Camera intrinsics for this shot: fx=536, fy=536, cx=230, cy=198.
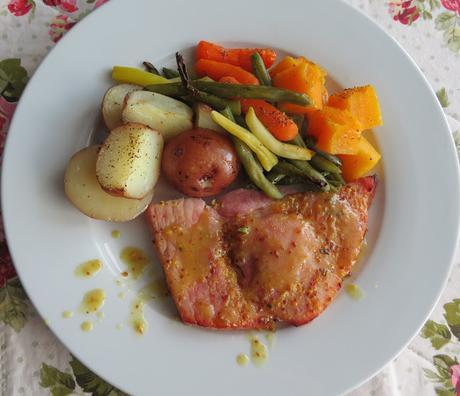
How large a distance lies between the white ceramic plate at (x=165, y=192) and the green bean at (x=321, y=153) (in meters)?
0.31

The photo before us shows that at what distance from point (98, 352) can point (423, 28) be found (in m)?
2.60

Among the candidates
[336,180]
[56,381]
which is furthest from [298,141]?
[56,381]

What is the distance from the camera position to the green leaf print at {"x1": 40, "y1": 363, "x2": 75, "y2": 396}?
2447 millimetres

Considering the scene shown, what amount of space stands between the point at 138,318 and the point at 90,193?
615 millimetres

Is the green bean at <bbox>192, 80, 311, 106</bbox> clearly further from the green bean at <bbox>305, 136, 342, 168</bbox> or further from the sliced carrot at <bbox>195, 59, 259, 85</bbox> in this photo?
the green bean at <bbox>305, 136, 342, 168</bbox>

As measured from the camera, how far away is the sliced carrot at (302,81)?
104 inches

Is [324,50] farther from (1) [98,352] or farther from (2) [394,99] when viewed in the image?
(1) [98,352]

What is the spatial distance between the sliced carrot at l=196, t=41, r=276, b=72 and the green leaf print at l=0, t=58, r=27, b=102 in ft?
2.99

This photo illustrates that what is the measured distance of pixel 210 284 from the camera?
98.7 inches

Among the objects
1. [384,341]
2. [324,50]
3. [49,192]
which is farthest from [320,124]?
[49,192]

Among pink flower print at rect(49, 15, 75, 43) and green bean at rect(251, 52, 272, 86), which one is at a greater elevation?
green bean at rect(251, 52, 272, 86)

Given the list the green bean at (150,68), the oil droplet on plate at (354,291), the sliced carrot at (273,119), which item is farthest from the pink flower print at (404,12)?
the oil droplet on plate at (354,291)

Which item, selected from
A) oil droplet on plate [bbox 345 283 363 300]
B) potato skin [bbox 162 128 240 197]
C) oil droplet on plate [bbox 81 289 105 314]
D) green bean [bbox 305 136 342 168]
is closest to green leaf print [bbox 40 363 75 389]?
oil droplet on plate [bbox 81 289 105 314]

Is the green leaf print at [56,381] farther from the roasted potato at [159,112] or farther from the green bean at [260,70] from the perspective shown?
the green bean at [260,70]
